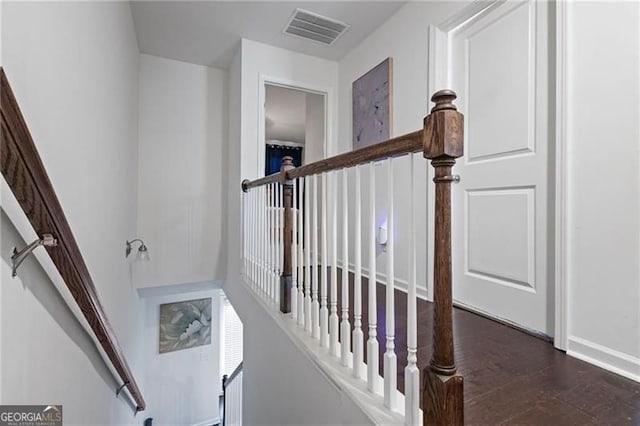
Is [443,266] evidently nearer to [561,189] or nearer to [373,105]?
[561,189]

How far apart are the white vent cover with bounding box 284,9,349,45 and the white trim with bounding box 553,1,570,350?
5.90 ft

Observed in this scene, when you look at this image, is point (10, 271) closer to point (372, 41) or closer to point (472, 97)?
point (472, 97)

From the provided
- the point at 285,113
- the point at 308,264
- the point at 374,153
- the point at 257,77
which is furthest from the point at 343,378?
the point at 285,113

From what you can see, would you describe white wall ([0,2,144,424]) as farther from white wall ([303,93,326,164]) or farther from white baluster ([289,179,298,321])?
white wall ([303,93,326,164])

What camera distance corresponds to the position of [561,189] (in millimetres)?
1527

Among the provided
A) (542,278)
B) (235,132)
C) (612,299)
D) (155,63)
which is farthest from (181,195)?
(612,299)

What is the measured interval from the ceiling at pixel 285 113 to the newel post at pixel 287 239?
2299 millimetres

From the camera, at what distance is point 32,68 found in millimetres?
889

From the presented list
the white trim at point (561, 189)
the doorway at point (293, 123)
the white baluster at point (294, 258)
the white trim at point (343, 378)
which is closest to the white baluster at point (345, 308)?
the white trim at point (343, 378)

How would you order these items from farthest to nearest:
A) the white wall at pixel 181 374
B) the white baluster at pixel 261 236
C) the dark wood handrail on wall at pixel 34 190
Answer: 1. the white wall at pixel 181 374
2. the white baluster at pixel 261 236
3. the dark wood handrail on wall at pixel 34 190

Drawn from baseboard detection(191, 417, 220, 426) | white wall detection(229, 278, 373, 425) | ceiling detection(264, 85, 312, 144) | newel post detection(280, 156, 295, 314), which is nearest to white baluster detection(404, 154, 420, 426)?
white wall detection(229, 278, 373, 425)

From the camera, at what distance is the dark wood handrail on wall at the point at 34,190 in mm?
609

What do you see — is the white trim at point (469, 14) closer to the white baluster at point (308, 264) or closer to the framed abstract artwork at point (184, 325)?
the white baluster at point (308, 264)

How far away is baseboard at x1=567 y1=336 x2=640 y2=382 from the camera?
128 centimetres
